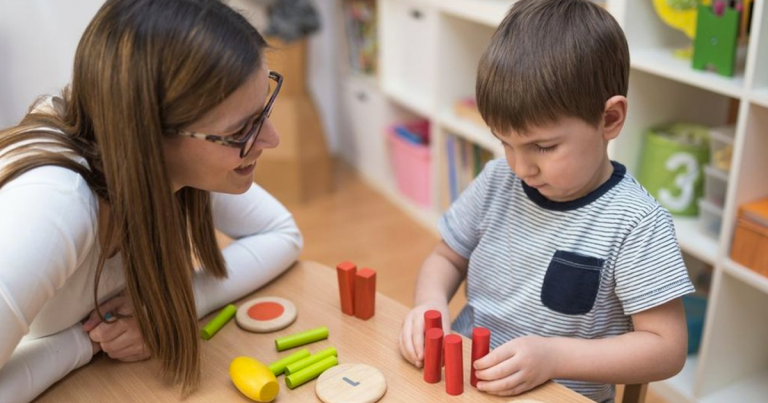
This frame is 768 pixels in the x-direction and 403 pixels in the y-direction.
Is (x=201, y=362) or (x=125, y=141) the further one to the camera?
(x=201, y=362)

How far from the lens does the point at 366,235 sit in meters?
2.73

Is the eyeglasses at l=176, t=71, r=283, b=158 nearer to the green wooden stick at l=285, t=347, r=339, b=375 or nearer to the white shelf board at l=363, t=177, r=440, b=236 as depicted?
the green wooden stick at l=285, t=347, r=339, b=375

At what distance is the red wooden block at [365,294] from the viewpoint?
41.2 inches

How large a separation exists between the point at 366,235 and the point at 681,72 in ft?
4.40

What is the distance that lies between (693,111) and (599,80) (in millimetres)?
1160

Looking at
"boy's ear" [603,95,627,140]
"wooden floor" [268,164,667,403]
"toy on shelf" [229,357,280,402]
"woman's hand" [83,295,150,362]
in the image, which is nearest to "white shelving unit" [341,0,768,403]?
"wooden floor" [268,164,667,403]

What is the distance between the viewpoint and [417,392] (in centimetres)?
92

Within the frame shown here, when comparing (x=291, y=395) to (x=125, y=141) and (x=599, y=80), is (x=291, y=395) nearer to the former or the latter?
(x=125, y=141)

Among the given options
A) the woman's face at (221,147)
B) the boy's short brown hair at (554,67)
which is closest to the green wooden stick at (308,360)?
the woman's face at (221,147)

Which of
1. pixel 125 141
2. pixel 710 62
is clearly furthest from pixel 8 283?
pixel 710 62

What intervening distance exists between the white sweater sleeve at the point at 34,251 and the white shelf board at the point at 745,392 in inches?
56.8

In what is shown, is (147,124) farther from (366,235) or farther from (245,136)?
(366,235)

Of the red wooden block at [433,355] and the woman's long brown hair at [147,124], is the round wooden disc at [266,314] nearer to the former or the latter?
the woman's long brown hair at [147,124]

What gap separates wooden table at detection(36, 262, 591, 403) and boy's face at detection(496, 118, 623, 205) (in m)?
0.24
